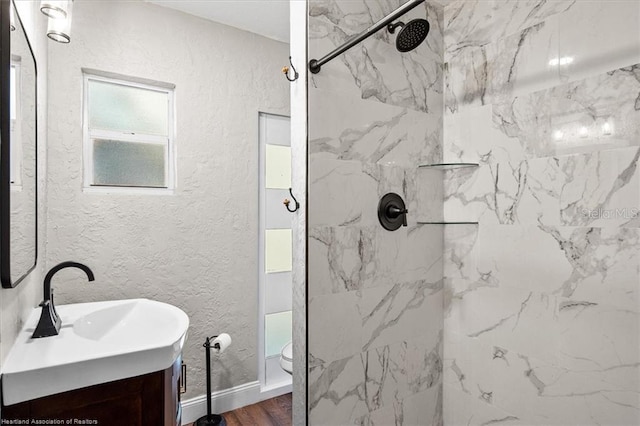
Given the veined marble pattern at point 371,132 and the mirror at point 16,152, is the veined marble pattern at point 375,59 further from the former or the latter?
→ the mirror at point 16,152

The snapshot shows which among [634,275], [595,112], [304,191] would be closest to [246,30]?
[304,191]

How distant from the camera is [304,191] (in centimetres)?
132

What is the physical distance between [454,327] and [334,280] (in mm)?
749

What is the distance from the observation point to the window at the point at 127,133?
194 cm

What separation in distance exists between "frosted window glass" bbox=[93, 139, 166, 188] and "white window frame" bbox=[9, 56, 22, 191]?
93 centimetres

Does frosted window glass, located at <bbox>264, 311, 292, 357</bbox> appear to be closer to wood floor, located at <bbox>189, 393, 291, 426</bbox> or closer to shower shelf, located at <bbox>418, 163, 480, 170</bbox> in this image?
wood floor, located at <bbox>189, 393, 291, 426</bbox>

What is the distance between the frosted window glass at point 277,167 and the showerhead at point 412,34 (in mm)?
1352

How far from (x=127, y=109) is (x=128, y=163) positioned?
33 centimetres

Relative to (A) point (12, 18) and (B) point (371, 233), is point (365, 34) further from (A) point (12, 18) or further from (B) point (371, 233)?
(A) point (12, 18)

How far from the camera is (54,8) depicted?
1280mm

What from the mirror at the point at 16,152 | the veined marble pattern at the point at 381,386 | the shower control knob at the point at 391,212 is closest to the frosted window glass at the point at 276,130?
the shower control knob at the point at 391,212

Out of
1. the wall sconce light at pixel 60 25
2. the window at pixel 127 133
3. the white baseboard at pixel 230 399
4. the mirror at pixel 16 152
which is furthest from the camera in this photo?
the white baseboard at pixel 230 399

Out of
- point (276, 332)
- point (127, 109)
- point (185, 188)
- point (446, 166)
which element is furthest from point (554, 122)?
point (127, 109)

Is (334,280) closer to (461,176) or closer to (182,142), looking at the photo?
(461,176)
